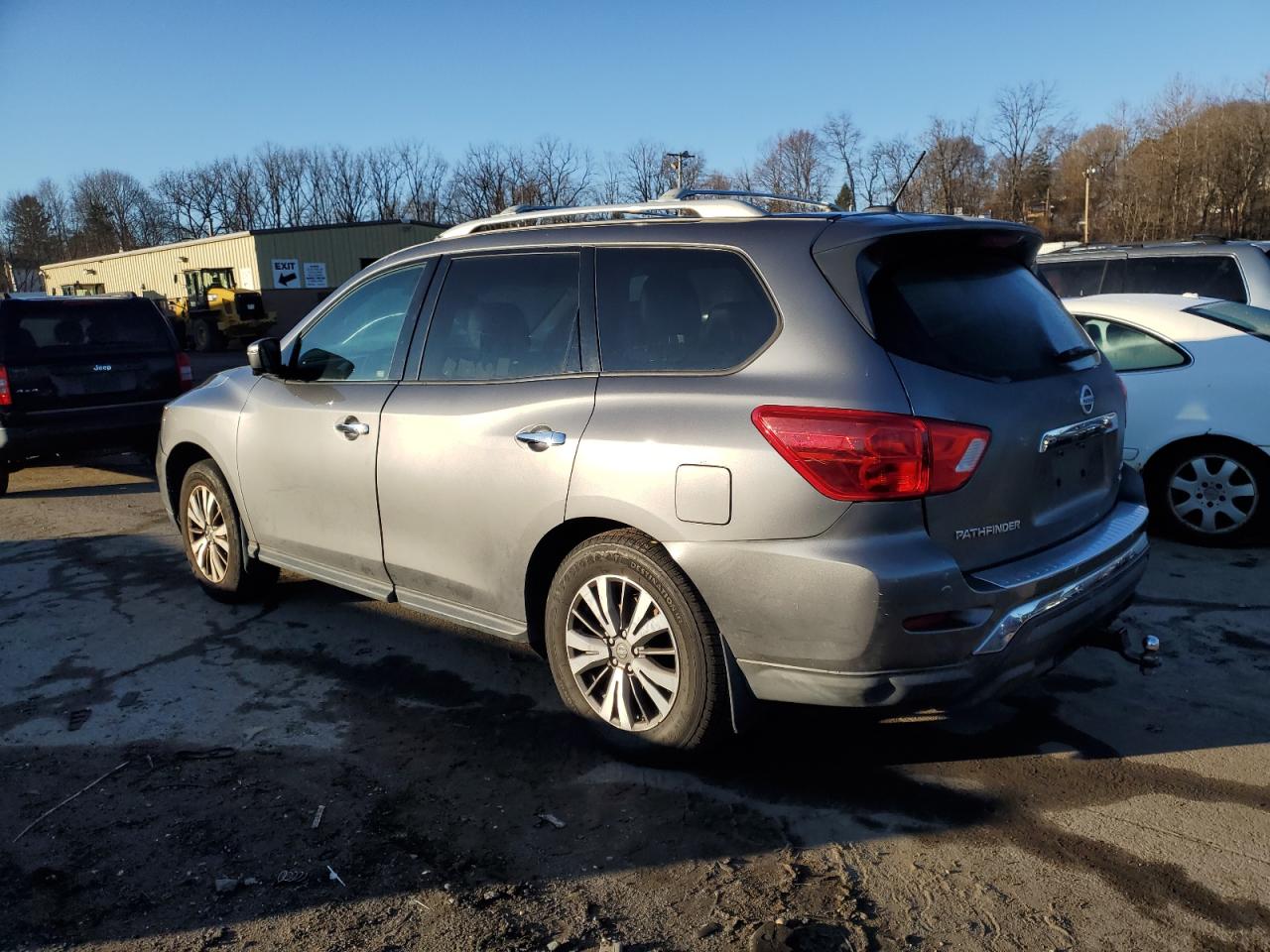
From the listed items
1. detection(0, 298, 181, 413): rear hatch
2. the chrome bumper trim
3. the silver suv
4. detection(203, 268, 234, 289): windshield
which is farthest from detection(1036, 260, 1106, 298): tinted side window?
detection(203, 268, 234, 289): windshield

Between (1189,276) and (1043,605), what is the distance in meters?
6.77

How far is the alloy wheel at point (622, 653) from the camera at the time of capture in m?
3.25

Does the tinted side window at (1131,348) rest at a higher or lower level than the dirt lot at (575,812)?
higher

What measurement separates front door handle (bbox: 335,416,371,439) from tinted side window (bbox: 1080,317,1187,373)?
15.2ft

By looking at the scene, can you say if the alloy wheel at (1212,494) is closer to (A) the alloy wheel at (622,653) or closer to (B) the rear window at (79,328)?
(A) the alloy wheel at (622,653)

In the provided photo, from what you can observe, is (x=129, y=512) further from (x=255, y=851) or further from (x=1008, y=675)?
(x=1008, y=675)

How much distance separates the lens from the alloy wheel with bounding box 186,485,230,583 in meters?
5.25

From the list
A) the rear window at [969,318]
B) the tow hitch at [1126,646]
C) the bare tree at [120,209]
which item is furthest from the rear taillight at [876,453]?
the bare tree at [120,209]

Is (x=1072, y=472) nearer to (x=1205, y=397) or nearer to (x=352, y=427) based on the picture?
(x=352, y=427)

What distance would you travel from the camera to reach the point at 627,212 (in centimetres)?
367

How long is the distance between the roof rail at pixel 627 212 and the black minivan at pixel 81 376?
579 cm

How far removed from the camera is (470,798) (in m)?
3.24

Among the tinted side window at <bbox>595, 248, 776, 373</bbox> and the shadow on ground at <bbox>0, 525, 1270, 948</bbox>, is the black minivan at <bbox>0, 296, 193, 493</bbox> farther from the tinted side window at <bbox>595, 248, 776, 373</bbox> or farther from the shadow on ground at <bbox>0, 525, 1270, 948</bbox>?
the tinted side window at <bbox>595, 248, 776, 373</bbox>

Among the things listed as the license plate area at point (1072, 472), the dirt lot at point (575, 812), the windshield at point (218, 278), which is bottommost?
the dirt lot at point (575, 812)
